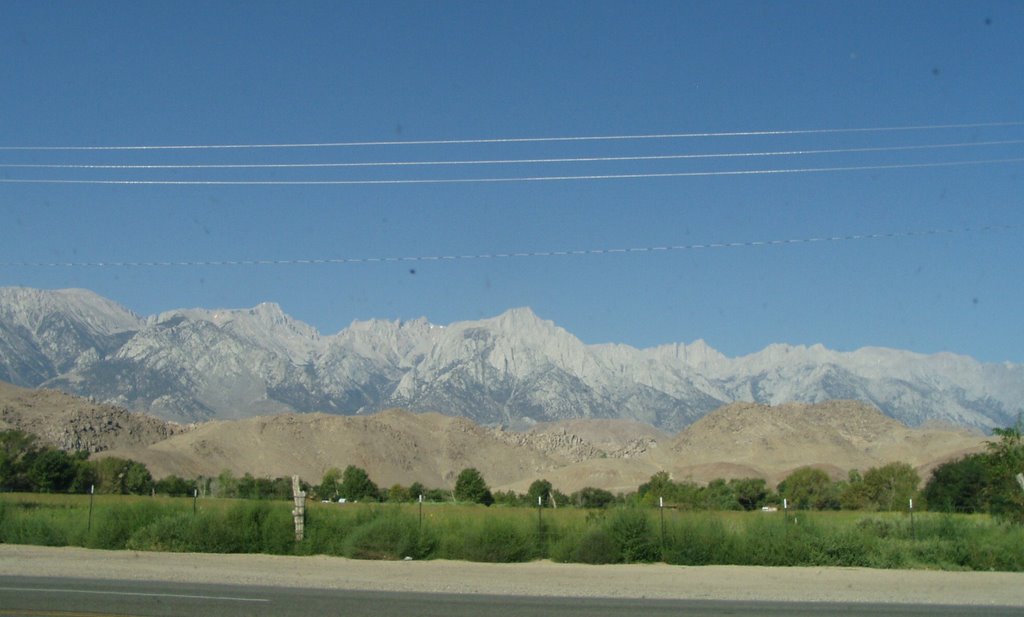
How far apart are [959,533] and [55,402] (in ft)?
549

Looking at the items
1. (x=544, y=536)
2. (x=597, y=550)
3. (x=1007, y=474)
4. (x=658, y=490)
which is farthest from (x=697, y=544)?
(x=658, y=490)

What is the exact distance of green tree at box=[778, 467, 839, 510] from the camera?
A: 84806mm

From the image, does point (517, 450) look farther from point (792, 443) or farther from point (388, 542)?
point (388, 542)

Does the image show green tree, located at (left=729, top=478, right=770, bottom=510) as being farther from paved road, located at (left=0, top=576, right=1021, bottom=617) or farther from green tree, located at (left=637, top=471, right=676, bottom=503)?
paved road, located at (left=0, top=576, right=1021, bottom=617)

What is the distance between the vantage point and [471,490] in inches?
3947

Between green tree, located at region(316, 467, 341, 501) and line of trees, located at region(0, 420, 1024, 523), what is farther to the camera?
green tree, located at region(316, 467, 341, 501)

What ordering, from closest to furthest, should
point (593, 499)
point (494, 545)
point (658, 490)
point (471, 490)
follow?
1. point (494, 545)
2. point (658, 490)
3. point (593, 499)
4. point (471, 490)

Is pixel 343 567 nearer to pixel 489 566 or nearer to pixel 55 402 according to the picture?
pixel 489 566

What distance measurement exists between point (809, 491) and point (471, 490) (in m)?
31.3

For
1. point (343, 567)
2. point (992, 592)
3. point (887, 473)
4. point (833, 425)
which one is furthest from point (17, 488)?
point (833, 425)

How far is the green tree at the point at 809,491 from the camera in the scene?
84.8 m

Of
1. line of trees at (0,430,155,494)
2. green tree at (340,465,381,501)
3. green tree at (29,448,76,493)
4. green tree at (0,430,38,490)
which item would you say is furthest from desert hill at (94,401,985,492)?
green tree at (29,448,76,493)

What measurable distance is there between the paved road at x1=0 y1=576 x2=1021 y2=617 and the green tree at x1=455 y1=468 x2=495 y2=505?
76865 mm

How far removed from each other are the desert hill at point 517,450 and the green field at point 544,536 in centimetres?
9414
